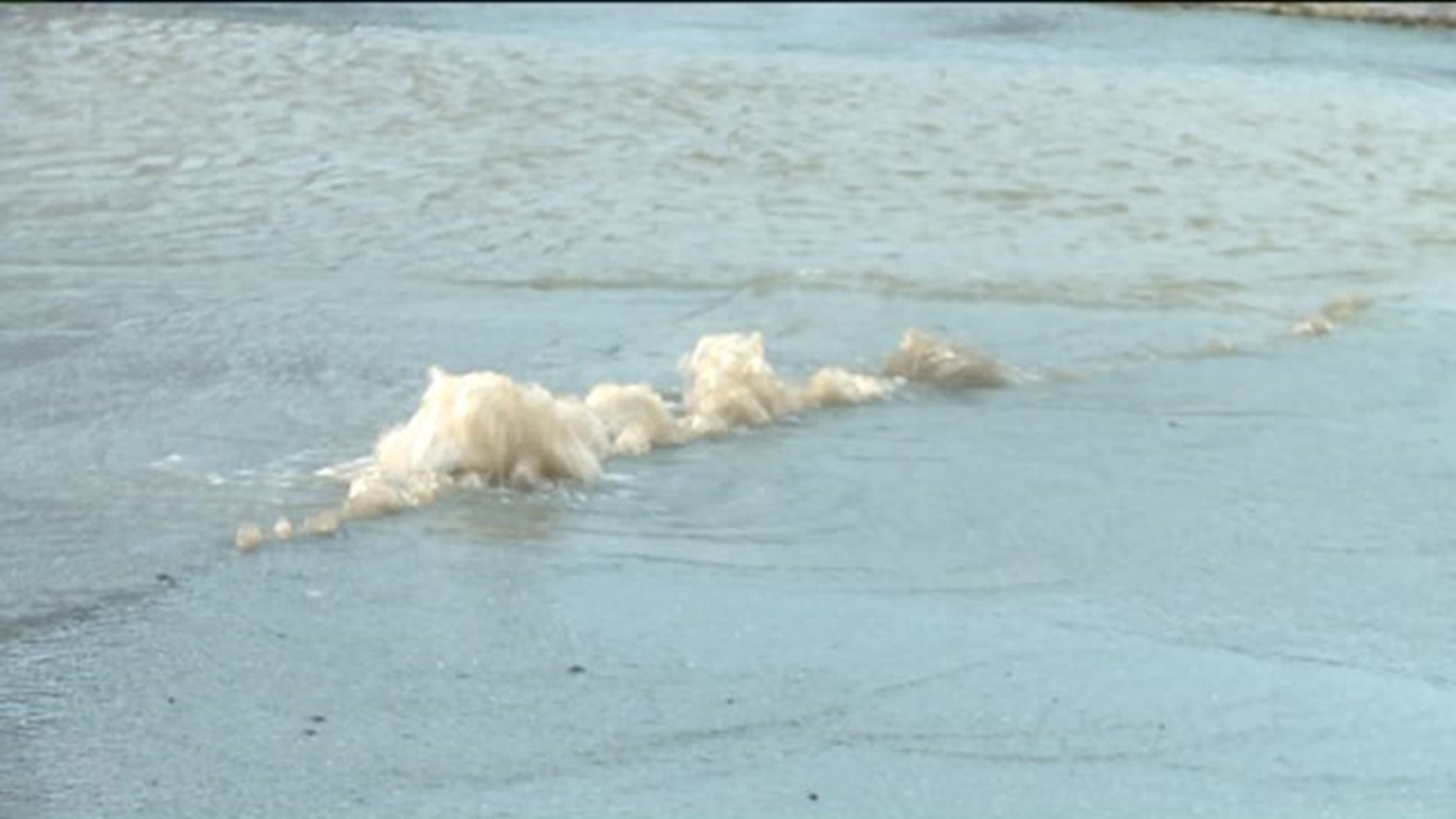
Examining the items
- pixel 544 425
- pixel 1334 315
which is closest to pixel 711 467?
pixel 544 425

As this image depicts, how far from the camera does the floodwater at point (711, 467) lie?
17.6 ft

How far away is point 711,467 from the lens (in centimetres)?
734

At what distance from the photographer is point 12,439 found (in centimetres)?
730

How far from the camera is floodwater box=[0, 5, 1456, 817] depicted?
5363mm

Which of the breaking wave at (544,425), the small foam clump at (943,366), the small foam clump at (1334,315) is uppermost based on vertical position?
the breaking wave at (544,425)

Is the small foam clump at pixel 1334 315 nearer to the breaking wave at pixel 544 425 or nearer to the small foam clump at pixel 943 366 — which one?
the small foam clump at pixel 943 366

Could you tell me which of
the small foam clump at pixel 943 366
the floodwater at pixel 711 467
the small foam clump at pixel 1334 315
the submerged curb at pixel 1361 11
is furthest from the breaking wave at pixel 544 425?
the submerged curb at pixel 1361 11

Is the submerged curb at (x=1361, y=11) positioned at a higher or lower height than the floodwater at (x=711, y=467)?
lower

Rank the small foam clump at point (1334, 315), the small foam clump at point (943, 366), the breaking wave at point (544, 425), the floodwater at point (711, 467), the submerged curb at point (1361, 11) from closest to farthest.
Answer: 1. the floodwater at point (711, 467)
2. the breaking wave at point (544, 425)
3. the small foam clump at point (943, 366)
4. the small foam clump at point (1334, 315)
5. the submerged curb at point (1361, 11)

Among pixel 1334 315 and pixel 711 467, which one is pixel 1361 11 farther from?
pixel 711 467

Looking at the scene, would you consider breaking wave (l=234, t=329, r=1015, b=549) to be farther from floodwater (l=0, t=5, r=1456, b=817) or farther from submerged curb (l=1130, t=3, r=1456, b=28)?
submerged curb (l=1130, t=3, r=1456, b=28)

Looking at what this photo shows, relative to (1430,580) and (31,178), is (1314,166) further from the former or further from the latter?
(1430,580)

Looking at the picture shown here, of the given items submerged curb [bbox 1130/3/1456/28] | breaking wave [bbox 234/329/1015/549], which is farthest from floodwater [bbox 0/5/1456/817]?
submerged curb [bbox 1130/3/1456/28]

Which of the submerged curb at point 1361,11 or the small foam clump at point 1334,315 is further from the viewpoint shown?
the submerged curb at point 1361,11
